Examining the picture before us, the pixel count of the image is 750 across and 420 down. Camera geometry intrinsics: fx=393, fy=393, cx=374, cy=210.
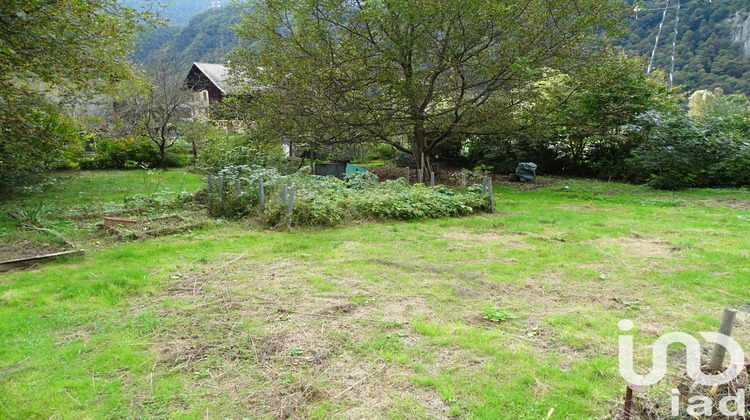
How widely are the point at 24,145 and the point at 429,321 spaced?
939cm

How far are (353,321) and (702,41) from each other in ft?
180

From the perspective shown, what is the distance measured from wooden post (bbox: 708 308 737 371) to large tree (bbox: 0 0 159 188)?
279 inches

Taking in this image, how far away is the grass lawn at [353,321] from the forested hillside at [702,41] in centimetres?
3880

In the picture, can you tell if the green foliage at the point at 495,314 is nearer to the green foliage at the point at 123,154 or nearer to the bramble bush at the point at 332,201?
the bramble bush at the point at 332,201

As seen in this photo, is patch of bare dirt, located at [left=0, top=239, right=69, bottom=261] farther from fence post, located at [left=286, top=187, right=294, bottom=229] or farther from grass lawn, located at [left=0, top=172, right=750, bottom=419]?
fence post, located at [left=286, top=187, right=294, bottom=229]

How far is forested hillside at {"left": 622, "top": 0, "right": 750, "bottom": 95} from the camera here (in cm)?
3728

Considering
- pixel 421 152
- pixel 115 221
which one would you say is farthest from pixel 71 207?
pixel 421 152

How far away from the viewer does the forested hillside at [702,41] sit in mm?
37281

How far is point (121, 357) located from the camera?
2750mm

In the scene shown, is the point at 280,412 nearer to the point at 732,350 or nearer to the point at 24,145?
the point at 732,350

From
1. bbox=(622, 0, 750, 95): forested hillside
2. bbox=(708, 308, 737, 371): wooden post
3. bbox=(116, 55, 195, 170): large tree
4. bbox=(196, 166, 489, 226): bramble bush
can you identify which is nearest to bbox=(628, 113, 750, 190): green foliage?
bbox=(196, 166, 489, 226): bramble bush

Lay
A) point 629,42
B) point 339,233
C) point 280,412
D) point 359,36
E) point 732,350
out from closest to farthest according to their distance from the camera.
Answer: point 280,412, point 732,350, point 339,233, point 359,36, point 629,42

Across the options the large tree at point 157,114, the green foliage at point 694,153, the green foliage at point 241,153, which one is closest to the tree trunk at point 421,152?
the green foliage at point 241,153

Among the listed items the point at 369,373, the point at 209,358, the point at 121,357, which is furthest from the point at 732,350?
the point at 121,357
